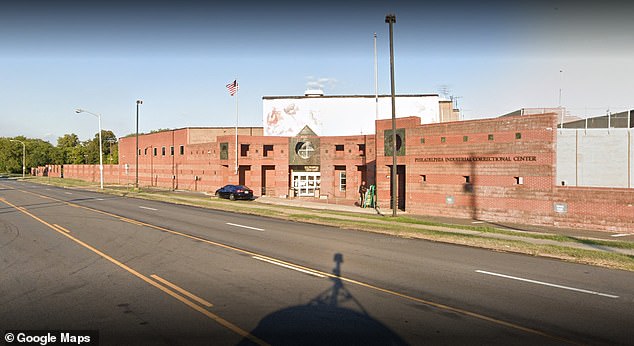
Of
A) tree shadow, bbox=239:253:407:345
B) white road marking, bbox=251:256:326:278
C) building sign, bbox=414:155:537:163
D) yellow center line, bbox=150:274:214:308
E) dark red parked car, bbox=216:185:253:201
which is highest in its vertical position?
building sign, bbox=414:155:537:163

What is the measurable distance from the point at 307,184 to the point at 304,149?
12.7 ft

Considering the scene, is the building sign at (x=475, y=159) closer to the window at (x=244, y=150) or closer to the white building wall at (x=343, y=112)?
the window at (x=244, y=150)

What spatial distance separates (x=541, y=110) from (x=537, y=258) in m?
22.5

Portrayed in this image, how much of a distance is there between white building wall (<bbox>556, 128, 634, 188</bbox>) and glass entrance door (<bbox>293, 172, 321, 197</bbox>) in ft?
76.6

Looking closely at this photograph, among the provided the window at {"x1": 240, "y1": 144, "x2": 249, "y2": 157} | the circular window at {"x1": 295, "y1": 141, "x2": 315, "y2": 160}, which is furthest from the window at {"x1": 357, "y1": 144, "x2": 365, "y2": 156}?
the window at {"x1": 240, "y1": 144, "x2": 249, "y2": 157}

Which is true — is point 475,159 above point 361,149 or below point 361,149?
below

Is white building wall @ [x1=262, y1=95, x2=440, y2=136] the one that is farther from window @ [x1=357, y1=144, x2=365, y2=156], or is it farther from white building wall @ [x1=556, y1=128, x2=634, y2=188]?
white building wall @ [x1=556, y1=128, x2=634, y2=188]

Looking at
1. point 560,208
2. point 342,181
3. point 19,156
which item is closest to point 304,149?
point 342,181

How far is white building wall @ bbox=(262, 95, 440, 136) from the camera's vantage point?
5612 centimetres

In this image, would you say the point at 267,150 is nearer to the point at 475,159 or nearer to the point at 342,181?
the point at 342,181

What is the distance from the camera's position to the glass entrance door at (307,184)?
151ft

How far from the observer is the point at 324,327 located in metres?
7.63

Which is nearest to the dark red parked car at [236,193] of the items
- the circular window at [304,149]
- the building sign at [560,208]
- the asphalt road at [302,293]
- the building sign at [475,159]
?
the circular window at [304,149]

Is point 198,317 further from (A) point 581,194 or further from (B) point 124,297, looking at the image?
(A) point 581,194
